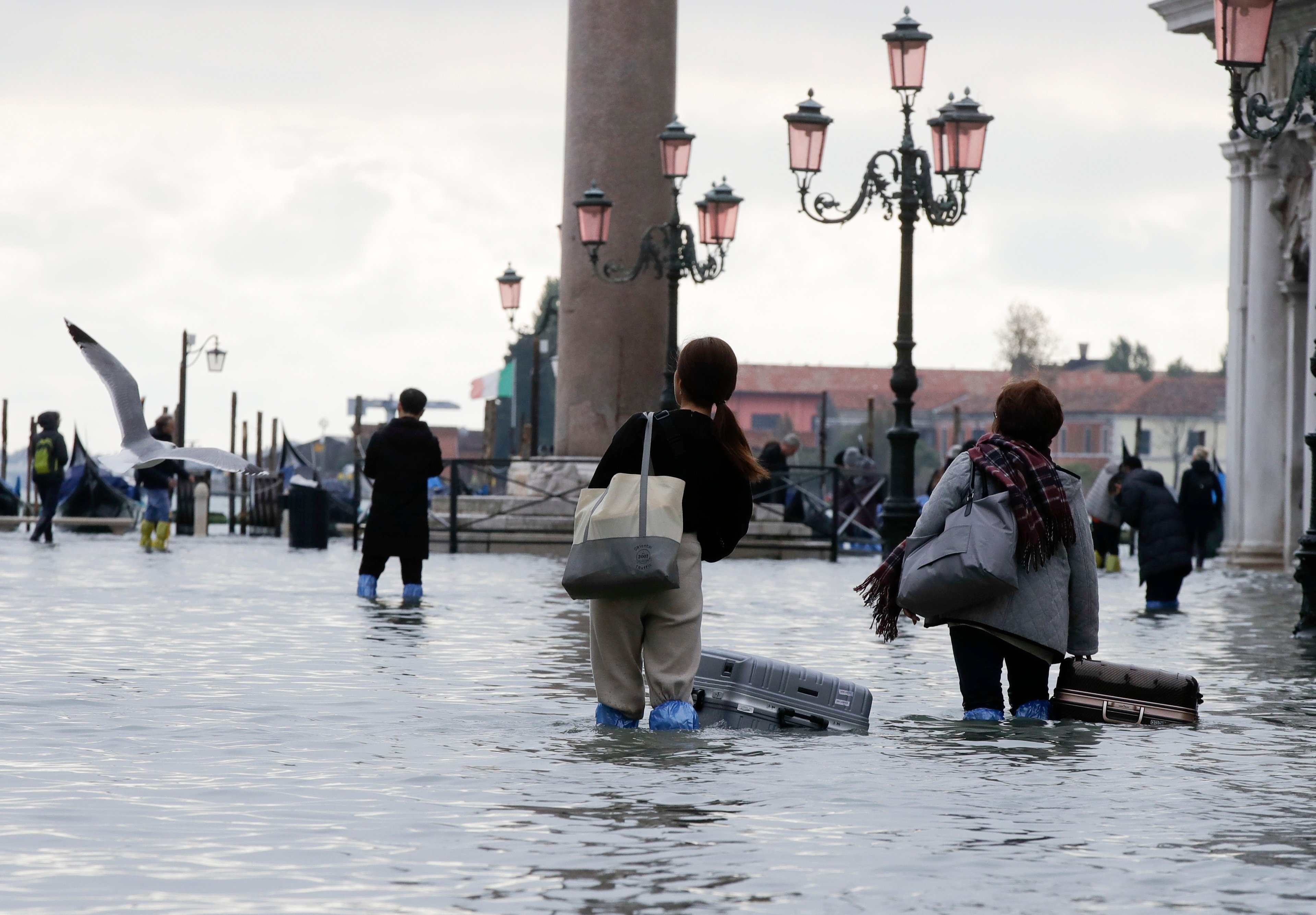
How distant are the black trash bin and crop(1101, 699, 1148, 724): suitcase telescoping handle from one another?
833 inches

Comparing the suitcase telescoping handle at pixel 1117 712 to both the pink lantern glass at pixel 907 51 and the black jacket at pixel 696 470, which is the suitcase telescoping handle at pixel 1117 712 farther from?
the pink lantern glass at pixel 907 51

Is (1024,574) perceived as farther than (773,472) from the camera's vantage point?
No

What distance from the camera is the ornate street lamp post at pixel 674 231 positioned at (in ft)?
76.0

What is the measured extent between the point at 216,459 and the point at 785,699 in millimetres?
5609

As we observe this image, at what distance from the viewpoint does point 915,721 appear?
7.86m

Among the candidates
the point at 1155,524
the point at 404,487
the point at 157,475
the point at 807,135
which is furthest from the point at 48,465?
the point at 1155,524

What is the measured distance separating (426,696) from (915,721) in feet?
6.18

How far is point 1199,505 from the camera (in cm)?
2659

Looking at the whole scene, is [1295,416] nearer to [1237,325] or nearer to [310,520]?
[1237,325]

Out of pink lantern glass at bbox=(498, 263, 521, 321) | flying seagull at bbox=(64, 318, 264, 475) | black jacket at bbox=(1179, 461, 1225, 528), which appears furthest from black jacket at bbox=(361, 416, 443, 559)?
pink lantern glass at bbox=(498, 263, 521, 321)

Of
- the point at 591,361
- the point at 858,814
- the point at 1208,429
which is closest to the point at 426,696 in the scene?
the point at 858,814

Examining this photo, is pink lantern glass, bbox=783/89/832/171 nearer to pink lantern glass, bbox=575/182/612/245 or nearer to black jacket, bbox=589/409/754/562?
pink lantern glass, bbox=575/182/612/245

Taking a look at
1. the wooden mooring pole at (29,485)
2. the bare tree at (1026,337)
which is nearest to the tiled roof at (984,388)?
the bare tree at (1026,337)

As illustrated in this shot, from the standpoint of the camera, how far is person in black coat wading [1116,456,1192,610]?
15758 mm
